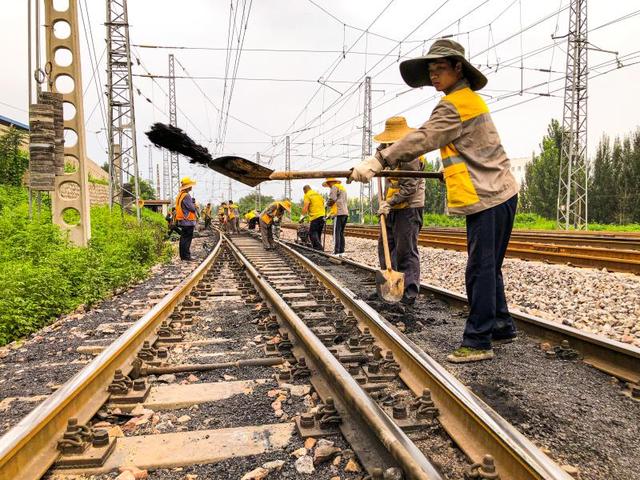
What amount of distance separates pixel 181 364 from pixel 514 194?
2.55m

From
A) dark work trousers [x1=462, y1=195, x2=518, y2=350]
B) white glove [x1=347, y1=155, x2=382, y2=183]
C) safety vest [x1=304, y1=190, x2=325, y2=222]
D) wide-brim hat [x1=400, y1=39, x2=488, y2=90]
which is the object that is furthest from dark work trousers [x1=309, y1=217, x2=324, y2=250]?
dark work trousers [x1=462, y1=195, x2=518, y2=350]

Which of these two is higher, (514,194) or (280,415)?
(514,194)

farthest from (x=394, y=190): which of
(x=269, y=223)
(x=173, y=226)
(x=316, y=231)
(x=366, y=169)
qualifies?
(x=173, y=226)

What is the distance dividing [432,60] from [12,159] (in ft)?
56.7

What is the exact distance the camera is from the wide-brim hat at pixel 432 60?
3.19 meters

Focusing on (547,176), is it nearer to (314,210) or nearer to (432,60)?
(314,210)

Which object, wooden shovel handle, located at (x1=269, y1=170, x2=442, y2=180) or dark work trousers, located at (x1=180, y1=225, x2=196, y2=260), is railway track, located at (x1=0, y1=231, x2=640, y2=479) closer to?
wooden shovel handle, located at (x1=269, y1=170, x2=442, y2=180)

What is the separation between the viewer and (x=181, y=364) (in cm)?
322

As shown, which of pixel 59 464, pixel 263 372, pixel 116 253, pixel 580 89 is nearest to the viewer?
pixel 59 464

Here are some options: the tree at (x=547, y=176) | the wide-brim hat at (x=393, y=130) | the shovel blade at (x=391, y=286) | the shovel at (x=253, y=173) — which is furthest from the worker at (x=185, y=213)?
the tree at (x=547, y=176)

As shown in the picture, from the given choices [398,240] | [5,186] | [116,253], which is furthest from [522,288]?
[5,186]

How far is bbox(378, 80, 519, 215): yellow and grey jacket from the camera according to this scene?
3127 mm

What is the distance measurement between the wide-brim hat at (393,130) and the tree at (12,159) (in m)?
15.5

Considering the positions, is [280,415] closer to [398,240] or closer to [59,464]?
[59,464]
